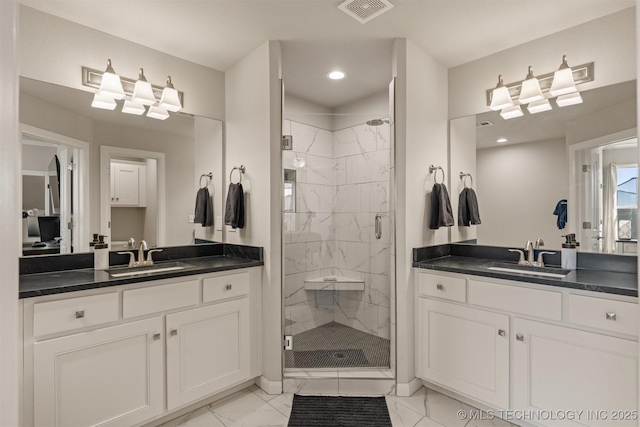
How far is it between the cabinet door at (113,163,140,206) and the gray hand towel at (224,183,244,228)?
2.10 feet

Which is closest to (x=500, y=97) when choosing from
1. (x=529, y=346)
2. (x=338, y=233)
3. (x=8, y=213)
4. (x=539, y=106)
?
(x=539, y=106)

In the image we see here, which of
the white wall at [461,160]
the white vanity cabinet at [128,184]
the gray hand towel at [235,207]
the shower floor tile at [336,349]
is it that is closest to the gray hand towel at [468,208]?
the white wall at [461,160]

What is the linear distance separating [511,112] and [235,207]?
2166mm

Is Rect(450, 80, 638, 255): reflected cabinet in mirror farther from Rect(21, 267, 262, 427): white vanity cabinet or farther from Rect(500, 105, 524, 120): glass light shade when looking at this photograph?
Rect(21, 267, 262, 427): white vanity cabinet

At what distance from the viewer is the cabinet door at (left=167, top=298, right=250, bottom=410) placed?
1966 mm

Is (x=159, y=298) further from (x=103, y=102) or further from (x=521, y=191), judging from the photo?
(x=521, y=191)

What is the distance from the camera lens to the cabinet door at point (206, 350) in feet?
6.45

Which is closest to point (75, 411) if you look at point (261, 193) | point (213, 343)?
point (213, 343)

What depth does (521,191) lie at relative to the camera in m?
2.41

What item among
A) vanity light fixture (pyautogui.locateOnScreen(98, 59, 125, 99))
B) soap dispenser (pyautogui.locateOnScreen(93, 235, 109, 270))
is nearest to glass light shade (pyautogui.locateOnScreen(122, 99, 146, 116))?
vanity light fixture (pyautogui.locateOnScreen(98, 59, 125, 99))

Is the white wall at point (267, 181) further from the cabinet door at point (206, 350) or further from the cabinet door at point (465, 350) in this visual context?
the cabinet door at point (465, 350)

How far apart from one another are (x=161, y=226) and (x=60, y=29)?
54.2 inches

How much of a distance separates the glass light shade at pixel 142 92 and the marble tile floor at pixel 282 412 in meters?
2.10

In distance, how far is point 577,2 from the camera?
1.91 meters
